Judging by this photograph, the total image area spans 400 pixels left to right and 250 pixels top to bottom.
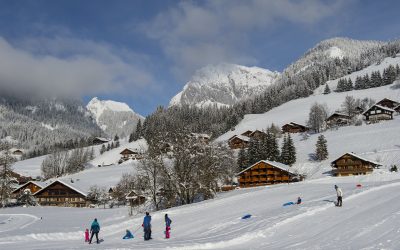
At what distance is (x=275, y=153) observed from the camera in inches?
3898

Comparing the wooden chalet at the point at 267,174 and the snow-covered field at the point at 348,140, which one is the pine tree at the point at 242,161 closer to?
the wooden chalet at the point at 267,174

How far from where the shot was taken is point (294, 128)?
144 metres

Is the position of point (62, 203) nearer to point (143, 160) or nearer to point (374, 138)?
point (143, 160)

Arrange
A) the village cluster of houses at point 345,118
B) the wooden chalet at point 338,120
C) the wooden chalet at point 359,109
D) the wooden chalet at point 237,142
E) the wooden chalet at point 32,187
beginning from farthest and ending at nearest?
1. the wooden chalet at point 359,109
2. the wooden chalet at point 237,142
3. the wooden chalet at point 338,120
4. the village cluster of houses at point 345,118
5. the wooden chalet at point 32,187

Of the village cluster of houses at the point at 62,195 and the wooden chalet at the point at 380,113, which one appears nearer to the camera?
the village cluster of houses at the point at 62,195

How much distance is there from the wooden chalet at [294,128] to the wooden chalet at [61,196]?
252 ft

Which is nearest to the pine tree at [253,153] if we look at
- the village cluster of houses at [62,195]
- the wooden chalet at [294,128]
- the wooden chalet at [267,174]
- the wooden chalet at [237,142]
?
the wooden chalet at [267,174]

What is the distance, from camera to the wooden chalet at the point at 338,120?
Result: 134m

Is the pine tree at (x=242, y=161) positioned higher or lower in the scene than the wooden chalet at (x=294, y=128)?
lower

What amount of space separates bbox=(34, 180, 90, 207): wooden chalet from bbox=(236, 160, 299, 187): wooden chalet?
38.7 m

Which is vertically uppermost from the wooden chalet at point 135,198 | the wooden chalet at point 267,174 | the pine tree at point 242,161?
the pine tree at point 242,161

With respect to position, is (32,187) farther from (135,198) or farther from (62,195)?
(135,198)

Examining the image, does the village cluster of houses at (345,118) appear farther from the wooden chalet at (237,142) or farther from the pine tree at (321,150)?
the pine tree at (321,150)

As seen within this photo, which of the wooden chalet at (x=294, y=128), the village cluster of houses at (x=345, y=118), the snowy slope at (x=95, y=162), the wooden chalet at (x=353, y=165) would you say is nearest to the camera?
the wooden chalet at (x=353, y=165)
